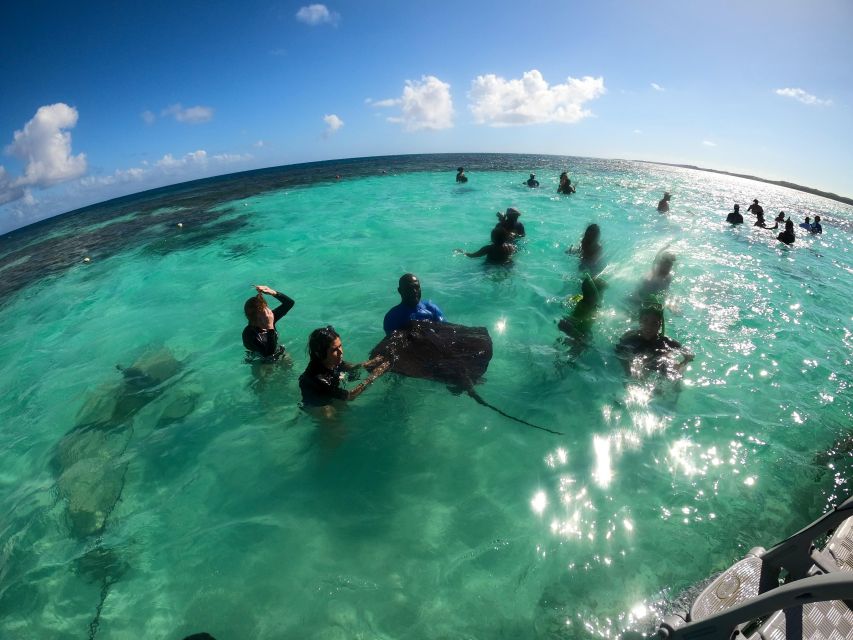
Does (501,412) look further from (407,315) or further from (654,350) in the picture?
(654,350)

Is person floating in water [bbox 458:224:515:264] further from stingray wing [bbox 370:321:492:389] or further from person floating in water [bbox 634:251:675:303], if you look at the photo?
stingray wing [bbox 370:321:492:389]

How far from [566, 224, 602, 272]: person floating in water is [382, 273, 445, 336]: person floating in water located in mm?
5769

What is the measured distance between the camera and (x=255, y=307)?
6.09m

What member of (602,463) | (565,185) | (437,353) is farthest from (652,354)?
(565,185)

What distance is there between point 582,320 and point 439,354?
301cm

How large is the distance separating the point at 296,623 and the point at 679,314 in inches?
351

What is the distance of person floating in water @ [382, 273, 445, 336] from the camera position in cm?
623

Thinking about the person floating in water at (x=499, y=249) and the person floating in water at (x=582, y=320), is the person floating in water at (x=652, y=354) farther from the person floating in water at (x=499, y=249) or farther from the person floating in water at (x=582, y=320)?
the person floating in water at (x=499, y=249)

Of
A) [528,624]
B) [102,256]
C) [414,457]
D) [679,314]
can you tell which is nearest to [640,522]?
[528,624]

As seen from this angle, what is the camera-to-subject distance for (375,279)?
11562 mm

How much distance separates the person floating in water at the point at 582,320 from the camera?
22.4 ft

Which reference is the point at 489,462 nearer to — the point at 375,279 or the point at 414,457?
the point at 414,457

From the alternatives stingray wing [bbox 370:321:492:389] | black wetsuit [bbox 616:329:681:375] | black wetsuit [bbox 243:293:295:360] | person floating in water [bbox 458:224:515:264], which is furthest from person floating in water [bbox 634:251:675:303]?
black wetsuit [bbox 243:293:295:360]

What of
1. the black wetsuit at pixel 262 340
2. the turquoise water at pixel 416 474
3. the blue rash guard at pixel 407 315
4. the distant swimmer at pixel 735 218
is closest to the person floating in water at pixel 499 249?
the turquoise water at pixel 416 474
